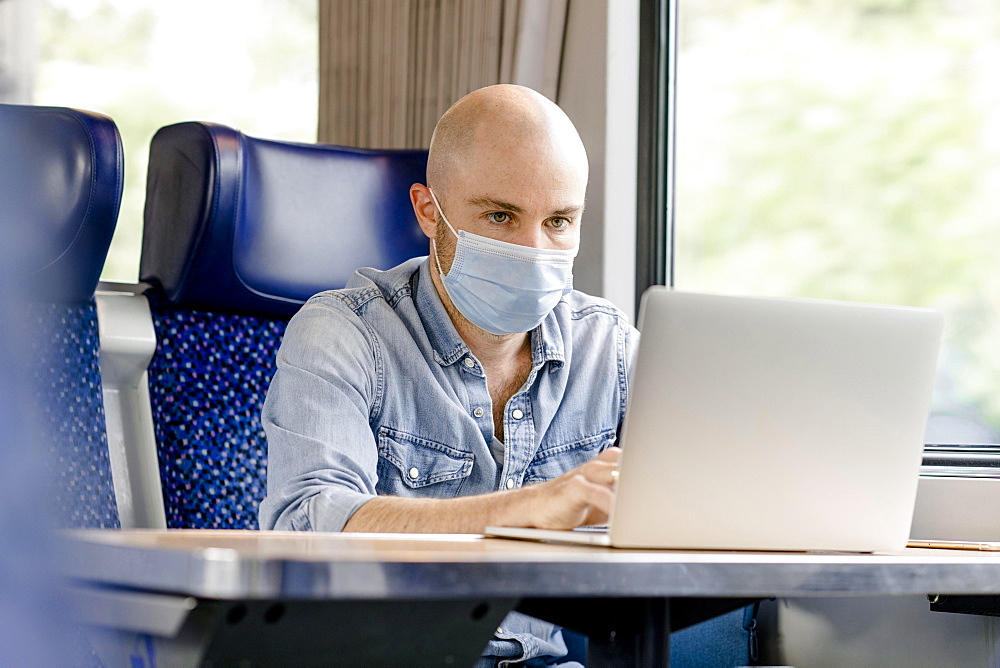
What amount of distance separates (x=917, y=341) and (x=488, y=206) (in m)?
0.79

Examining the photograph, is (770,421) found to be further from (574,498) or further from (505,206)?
(505,206)

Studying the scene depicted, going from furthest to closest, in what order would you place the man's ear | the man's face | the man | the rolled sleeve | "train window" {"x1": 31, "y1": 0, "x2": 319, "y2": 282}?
"train window" {"x1": 31, "y1": 0, "x2": 319, "y2": 282} → the man's ear → the man's face → the man → the rolled sleeve

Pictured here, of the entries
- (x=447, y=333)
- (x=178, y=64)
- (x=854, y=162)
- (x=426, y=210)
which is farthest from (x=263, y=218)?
(x=178, y=64)

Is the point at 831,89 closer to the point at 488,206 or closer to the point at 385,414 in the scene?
the point at 488,206

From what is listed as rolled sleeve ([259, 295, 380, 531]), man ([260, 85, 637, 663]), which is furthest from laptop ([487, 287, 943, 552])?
man ([260, 85, 637, 663])

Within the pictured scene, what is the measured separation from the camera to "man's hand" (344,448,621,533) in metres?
0.94

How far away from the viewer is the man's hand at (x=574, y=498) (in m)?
0.93

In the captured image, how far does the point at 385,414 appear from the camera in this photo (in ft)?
4.99

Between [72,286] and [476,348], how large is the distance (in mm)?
605

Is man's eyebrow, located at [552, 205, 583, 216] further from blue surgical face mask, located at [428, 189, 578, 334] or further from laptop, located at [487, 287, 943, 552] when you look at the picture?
laptop, located at [487, 287, 943, 552]

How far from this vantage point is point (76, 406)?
1.63 m

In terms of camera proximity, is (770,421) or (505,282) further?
(505,282)

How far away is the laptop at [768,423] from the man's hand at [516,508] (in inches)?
0.9

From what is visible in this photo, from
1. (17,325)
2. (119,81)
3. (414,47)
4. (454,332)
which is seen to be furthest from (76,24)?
(17,325)
